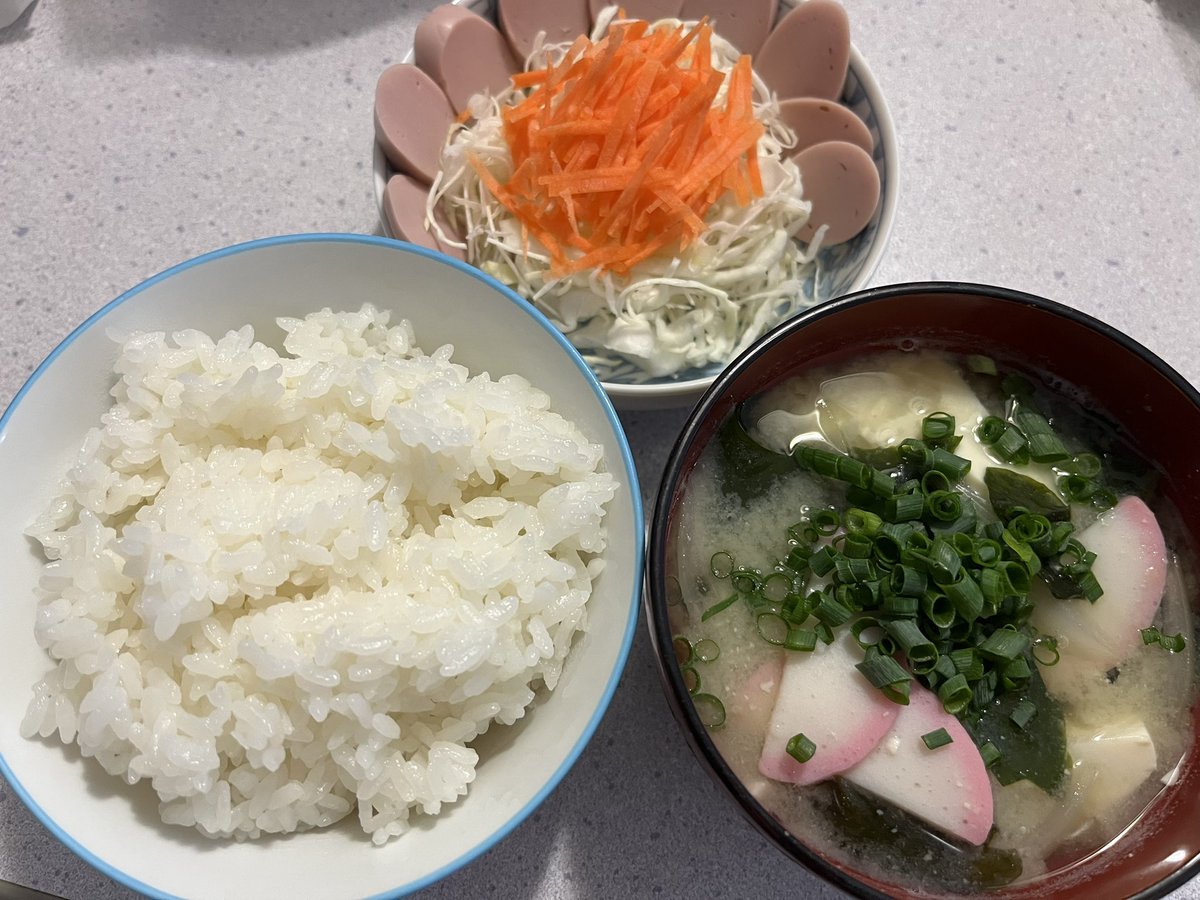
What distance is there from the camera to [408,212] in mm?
1523

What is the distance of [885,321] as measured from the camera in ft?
4.21

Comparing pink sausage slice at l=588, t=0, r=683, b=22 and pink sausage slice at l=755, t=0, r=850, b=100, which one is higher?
pink sausage slice at l=588, t=0, r=683, b=22

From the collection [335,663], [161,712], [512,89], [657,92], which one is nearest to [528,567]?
[335,663]

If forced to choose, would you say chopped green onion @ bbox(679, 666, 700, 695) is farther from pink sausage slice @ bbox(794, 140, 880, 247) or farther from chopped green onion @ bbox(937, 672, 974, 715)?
pink sausage slice @ bbox(794, 140, 880, 247)

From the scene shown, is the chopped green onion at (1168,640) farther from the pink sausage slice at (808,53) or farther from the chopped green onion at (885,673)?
the pink sausage slice at (808,53)

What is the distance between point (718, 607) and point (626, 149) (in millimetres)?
807

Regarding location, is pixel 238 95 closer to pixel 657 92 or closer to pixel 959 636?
pixel 657 92

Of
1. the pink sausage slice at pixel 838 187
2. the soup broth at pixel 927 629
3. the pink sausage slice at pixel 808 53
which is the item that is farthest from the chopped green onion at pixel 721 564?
the pink sausage slice at pixel 808 53

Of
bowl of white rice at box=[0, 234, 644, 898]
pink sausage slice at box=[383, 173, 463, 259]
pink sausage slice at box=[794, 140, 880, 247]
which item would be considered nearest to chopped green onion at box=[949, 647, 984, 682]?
bowl of white rice at box=[0, 234, 644, 898]

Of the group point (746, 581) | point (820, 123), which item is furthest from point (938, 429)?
point (820, 123)

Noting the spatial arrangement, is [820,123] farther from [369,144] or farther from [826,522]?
[369,144]

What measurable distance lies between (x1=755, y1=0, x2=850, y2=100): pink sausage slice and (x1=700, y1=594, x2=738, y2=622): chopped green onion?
103 cm

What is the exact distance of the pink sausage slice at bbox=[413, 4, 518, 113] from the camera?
157cm

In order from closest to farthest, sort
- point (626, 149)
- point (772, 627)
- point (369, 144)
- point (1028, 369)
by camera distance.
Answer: point (772, 627) → point (1028, 369) → point (626, 149) → point (369, 144)
